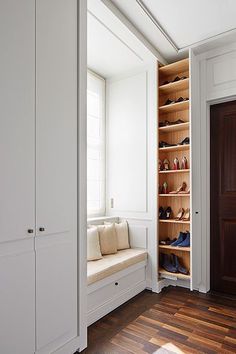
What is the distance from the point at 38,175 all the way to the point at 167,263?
2184 mm

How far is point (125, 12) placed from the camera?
2.43 metres

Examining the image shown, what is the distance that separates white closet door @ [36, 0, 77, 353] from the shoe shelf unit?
1.53 m

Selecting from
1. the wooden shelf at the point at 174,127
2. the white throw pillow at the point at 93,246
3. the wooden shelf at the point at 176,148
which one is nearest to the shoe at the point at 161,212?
the wooden shelf at the point at 176,148

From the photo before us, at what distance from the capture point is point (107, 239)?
2953 mm

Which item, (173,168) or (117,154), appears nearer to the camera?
(173,168)

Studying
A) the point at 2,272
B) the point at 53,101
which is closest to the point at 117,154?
the point at 53,101

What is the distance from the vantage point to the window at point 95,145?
3.43m

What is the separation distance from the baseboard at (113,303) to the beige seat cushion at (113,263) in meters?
0.29

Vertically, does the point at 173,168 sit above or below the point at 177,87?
below

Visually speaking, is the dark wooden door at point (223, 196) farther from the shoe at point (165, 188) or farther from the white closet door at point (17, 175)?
the white closet door at point (17, 175)

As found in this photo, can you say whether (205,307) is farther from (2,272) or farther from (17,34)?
(17,34)

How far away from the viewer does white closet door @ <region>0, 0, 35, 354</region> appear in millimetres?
1439

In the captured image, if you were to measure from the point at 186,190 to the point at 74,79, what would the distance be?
6.51 feet

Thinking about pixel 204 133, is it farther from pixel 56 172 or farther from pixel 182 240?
pixel 56 172
